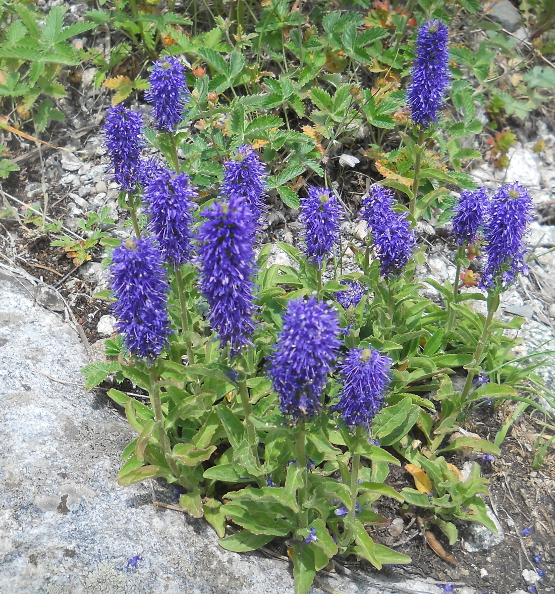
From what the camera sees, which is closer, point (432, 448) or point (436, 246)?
point (432, 448)

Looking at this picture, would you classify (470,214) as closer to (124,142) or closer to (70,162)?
(124,142)

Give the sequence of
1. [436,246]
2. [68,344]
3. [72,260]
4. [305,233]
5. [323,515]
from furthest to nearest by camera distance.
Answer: [436,246]
[72,260]
[68,344]
[305,233]
[323,515]

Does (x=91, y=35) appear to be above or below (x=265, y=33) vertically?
below

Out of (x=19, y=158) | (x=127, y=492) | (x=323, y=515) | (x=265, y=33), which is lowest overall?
(x=127, y=492)

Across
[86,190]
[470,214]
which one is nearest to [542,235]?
[470,214]

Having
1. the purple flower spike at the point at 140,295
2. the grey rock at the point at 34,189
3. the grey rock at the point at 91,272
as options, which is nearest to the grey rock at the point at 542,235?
the grey rock at the point at 91,272

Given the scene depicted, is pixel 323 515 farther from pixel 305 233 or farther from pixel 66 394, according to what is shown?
pixel 66 394

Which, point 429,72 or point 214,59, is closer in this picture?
point 429,72

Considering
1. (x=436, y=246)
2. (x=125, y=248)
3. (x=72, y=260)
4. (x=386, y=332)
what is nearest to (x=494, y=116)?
(x=436, y=246)
